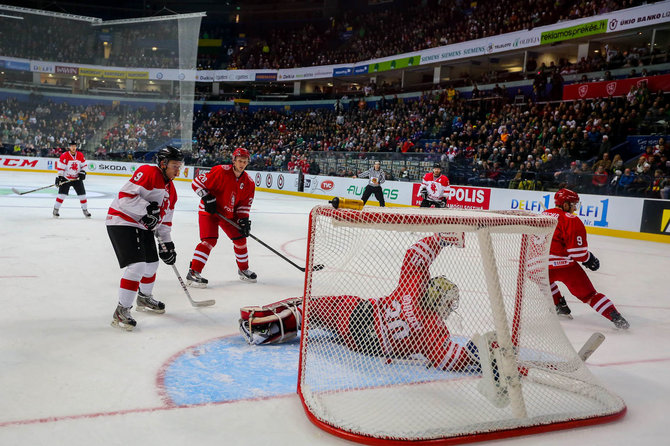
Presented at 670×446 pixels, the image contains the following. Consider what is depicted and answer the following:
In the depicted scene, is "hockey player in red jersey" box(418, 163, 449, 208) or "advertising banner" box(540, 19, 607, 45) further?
"advertising banner" box(540, 19, 607, 45)

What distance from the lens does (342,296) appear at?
2.91m

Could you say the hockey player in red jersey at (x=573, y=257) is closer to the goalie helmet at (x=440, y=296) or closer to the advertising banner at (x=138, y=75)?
the goalie helmet at (x=440, y=296)

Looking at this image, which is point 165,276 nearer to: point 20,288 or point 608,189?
point 20,288

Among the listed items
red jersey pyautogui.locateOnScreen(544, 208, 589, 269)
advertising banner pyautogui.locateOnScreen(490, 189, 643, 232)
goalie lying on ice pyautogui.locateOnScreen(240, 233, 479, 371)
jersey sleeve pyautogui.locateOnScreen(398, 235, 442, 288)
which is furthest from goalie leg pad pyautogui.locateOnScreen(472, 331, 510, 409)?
advertising banner pyautogui.locateOnScreen(490, 189, 643, 232)

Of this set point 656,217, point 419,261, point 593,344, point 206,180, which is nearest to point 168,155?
point 206,180

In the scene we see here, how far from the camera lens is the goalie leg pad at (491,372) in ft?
7.76

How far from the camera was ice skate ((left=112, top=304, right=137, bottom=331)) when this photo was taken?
137 inches

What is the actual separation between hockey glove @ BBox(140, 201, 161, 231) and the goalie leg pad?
2.22 meters

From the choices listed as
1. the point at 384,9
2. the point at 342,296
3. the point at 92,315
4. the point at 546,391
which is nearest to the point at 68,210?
the point at 92,315

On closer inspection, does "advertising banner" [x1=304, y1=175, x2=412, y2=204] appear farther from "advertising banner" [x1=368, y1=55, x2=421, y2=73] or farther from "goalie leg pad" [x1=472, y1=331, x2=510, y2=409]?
"goalie leg pad" [x1=472, y1=331, x2=510, y2=409]

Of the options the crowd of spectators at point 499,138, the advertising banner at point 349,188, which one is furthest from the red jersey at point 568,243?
the advertising banner at point 349,188

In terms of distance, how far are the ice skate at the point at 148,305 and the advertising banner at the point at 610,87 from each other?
14.1 meters

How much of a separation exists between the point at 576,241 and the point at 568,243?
60 mm

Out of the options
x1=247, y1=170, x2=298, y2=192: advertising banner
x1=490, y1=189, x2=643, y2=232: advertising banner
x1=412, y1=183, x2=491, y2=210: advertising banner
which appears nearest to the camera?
x1=490, y1=189, x2=643, y2=232: advertising banner
